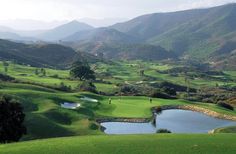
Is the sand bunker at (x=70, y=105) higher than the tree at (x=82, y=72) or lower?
lower

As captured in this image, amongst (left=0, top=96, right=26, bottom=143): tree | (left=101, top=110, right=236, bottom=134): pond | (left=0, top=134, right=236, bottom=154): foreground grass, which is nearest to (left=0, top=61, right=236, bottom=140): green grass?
(left=101, top=110, right=236, bottom=134): pond

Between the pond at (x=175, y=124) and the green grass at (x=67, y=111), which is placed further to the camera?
the pond at (x=175, y=124)

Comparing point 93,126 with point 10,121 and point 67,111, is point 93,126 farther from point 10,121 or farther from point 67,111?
point 10,121

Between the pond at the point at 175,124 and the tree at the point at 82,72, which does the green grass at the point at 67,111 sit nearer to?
the pond at the point at 175,124

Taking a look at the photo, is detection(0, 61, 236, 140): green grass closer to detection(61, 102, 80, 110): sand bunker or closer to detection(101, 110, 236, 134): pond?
detection(61, 102, 80, 110): sand bunker

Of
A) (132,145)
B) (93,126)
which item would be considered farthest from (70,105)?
(132,145)

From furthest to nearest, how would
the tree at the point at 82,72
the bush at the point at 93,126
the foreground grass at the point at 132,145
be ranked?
the tree at the point at 82,72, the bush at the point at 93,126, the foreground grass at the point at 132,145

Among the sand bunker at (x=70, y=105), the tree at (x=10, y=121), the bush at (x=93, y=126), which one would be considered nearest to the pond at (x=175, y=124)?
the bush at (x=93, y=126)
